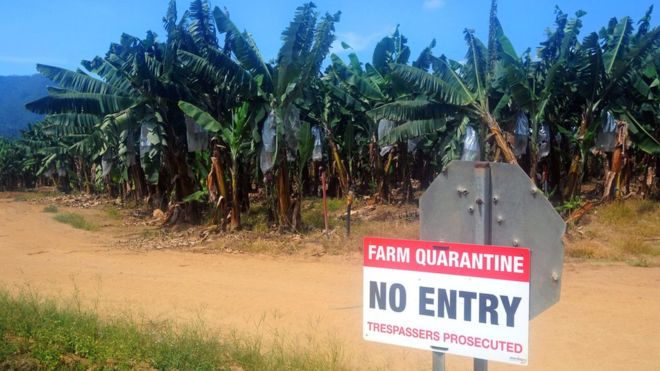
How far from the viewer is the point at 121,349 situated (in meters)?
4.72

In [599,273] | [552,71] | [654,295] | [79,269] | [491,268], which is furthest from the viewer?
[552,71]

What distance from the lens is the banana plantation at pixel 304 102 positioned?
1254cm

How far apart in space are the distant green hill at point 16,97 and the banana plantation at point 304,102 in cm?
10588

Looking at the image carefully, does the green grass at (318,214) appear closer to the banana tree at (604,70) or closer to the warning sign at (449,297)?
the banana tree at (604,70)

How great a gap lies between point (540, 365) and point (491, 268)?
3.17 m

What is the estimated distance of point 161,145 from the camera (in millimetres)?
14836

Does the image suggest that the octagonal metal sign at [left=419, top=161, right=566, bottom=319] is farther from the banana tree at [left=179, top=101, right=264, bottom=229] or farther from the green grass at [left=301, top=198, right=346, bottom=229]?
the green grass at [left=301, top=198, right=346, bottom=229]

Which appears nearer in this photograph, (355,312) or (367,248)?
(367,248)

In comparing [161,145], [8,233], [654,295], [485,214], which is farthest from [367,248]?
[8,233]

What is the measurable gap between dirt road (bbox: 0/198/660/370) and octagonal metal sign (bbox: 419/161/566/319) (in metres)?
2.70

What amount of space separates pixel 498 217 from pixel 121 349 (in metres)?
3.46

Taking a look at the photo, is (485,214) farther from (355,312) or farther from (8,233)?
(8,233)

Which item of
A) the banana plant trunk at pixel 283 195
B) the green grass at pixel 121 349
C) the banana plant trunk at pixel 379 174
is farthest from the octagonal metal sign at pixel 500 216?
the banana plant trunk at pixel 379 174

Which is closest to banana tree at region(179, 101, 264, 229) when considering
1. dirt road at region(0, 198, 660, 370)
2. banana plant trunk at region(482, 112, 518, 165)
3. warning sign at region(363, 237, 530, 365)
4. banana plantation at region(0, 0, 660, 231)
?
banana plantation at region(0, 0, 660, 231)
